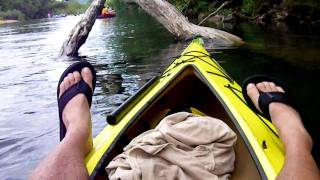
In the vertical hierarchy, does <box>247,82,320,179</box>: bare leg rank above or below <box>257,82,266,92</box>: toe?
below

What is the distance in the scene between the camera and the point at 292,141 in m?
2.20

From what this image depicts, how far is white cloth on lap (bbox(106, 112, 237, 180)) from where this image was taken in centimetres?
212

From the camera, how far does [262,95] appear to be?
2.90 m

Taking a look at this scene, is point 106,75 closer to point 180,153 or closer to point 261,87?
point 261,87

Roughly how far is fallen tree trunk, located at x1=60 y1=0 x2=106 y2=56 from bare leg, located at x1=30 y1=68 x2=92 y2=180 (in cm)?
673

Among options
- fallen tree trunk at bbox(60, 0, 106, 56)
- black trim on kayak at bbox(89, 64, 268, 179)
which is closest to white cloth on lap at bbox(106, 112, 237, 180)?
black trim on kayak at bbox(89, 64, 268, 179)

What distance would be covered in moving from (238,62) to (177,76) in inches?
167

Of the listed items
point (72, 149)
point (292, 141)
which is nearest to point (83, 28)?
point (72, 149)

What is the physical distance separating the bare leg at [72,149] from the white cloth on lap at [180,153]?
0.64 feet

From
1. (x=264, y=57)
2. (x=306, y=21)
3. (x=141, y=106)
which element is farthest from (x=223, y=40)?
(x=141, y=106)

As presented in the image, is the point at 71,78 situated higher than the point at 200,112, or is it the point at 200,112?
the point at 71,78

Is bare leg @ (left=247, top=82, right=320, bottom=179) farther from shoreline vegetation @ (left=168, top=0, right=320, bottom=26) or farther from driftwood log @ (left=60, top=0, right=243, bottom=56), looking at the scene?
shoreline vegetation @ (left=168, top=0, right=320, bottom=26)

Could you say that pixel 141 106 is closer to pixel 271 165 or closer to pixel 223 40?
pixel 271 165

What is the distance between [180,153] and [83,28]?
→ 7956mm
